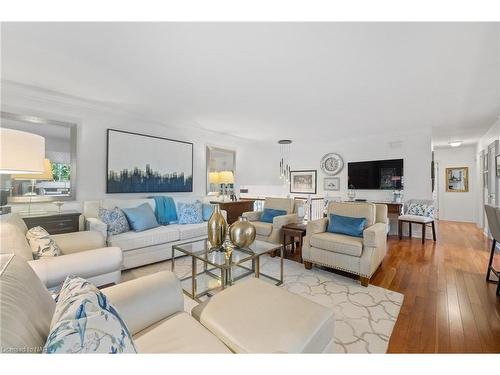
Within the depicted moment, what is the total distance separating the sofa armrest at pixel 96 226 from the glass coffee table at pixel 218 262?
98cm

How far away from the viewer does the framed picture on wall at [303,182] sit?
6.19 m

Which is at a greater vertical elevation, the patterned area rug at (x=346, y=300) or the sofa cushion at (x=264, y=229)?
the sofa cushion at (x=264, y=229)

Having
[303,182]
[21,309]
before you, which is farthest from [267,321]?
[303,182]

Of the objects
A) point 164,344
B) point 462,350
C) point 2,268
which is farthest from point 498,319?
point 2,268

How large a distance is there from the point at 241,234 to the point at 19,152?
1.73m

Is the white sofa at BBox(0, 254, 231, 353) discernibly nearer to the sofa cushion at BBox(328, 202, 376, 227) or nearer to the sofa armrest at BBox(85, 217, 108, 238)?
the sofa armrest at BBox(85, 217, 108, 238)

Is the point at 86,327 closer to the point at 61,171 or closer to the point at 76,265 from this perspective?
the point at 76,265

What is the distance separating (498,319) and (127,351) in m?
2.72

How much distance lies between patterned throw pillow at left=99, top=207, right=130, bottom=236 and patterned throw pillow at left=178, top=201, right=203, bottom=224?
82 cm

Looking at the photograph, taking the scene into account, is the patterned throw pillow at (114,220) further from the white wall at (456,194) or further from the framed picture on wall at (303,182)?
the white wall at (456,194)

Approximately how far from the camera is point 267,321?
3.66 feet

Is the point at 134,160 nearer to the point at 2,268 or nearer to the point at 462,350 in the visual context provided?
the point at 2,268

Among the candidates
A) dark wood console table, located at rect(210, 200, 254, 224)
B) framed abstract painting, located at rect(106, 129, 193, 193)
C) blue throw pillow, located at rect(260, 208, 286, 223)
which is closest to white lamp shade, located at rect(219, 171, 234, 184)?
dark wood console table, located at rect(210, 200, 254, 224)

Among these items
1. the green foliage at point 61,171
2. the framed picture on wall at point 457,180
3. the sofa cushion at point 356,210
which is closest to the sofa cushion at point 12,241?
the green foliage at point 61,171
